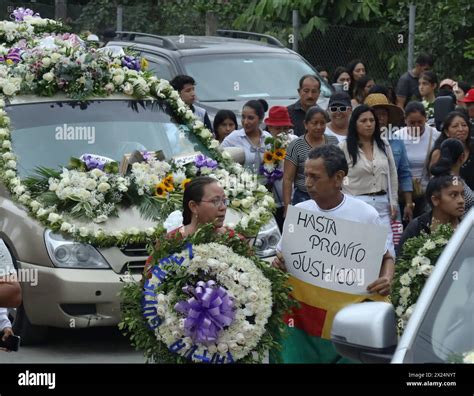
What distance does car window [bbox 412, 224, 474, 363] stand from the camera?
5.23 m

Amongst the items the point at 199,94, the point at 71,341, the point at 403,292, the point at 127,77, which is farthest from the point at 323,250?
the point at 199,94

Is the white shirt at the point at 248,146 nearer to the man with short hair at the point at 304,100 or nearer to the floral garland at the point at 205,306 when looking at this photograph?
the man with short hair at the point at 304,100

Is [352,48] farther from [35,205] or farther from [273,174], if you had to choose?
[35,205]

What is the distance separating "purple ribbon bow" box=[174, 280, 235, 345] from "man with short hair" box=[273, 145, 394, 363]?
47 centimetres

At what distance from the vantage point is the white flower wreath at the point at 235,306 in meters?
6.86

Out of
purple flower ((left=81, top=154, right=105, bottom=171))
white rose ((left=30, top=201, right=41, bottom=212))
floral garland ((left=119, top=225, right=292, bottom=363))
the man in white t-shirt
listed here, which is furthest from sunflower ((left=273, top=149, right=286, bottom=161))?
floral garland ((left=119, top=225, right=292, bottom=363))

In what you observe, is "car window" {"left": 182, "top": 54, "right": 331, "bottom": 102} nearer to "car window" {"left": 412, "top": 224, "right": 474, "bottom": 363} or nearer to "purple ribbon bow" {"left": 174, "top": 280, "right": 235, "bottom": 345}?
"purple ribbon bow" {"left": 174, "top": 280, "right": 235, "bottom": 345}

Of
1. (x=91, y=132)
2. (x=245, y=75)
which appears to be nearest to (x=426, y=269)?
(x=91, y=132)

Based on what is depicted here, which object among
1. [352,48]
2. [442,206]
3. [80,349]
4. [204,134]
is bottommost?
[80,349]

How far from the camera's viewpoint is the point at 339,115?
13094 mm

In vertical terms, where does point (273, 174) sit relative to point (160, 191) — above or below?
below

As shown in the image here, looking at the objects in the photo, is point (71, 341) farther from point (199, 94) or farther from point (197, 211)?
point (199, 94)

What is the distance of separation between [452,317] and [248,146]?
810 cm
